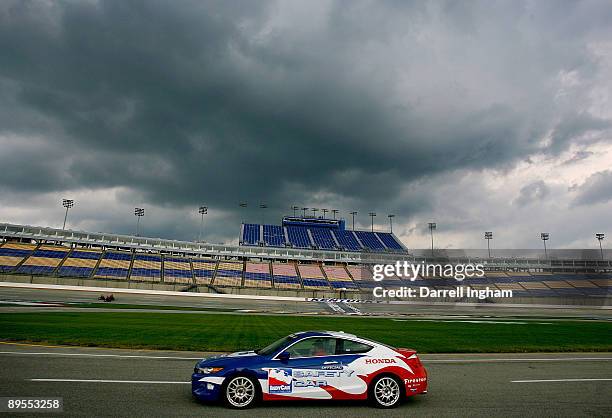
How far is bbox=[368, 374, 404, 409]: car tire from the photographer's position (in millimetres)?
7566

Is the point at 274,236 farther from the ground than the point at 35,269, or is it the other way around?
the point at 274,236

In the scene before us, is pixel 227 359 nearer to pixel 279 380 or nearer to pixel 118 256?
pixel 279 380

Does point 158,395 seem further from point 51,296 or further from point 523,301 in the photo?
point 523,301

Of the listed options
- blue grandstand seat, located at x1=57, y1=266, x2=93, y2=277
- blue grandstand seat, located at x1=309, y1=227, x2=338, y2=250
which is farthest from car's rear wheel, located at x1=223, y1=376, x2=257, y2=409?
Answer: blue grandstand seat, located at x1=309, y1=227, x2=338, y2=250

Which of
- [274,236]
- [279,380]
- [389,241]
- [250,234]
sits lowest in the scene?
[279,380]

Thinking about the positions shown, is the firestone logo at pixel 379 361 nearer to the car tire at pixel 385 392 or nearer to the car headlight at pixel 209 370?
the car tire at pixel 385 392

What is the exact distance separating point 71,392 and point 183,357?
5.26 m

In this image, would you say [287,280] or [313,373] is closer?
[313,373]

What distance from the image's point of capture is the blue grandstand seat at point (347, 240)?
106 m

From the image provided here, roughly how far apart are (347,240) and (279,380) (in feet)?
340

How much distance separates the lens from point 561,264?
8488 cm

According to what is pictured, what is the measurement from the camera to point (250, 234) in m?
105

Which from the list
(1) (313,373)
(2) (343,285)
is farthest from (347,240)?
(1) (313,373)

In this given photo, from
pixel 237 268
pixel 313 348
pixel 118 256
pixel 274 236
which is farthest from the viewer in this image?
pixel 274 236
